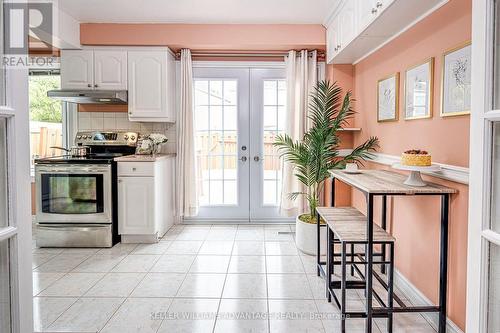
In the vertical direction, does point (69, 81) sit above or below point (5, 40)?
above

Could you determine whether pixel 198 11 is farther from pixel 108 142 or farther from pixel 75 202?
pixel 75 202

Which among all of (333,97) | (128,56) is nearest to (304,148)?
(333,97)

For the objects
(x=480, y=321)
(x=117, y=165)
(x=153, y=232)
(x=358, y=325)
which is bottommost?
(x=358, y=325)

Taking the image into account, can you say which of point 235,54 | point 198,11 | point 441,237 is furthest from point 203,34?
point 441,237

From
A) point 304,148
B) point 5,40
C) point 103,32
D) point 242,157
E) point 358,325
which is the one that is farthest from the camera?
point 242,157

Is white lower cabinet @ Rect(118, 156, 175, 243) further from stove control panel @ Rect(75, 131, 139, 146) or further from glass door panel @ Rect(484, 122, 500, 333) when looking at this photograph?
glass door panel @ Rect(484, 122, 500, 333)

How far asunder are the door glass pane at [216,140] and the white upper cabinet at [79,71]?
4.15 feet

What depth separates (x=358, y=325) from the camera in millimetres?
2262

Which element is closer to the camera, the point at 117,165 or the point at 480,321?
the point at 480,321

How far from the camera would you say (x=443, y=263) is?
6.65 ft

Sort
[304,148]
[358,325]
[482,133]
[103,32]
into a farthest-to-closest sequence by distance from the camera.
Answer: [103,32] < [304,148] < [358,325] < [482,133]

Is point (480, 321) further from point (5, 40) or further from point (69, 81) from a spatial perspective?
point (69, 81)

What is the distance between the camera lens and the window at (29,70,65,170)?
457 centimetres

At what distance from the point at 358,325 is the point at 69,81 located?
3930 mm
